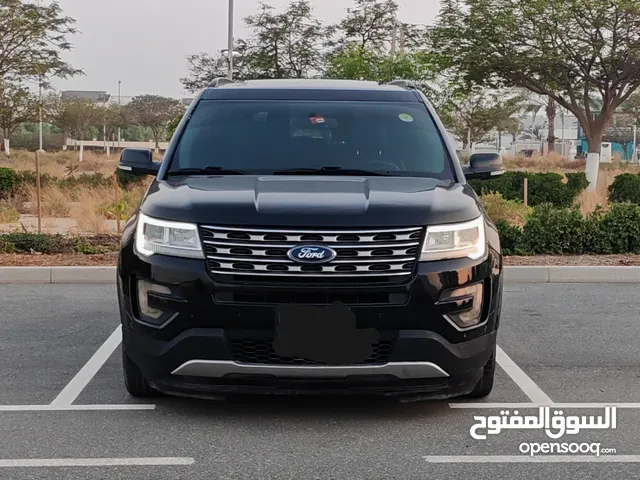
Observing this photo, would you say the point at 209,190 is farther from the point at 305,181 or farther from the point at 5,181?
the point at 5,181

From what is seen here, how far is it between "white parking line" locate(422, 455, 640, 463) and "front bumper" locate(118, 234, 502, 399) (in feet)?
1.28

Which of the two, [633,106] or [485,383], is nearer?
[485,383]

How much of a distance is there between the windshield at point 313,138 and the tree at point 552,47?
18.6 metres

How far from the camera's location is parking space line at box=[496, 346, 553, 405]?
501 centimetres

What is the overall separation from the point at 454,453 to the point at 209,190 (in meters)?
1.85

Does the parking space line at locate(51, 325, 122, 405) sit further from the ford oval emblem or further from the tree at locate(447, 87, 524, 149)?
the tree at locate(447, 87, 524, 149)

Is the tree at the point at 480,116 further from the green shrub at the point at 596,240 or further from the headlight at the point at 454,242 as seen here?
the headlight at the point at 454,242

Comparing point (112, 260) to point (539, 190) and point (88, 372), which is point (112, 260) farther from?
point (539, 190)

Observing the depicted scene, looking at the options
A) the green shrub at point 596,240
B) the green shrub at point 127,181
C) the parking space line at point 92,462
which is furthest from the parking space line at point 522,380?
the green shrub at point 127,181

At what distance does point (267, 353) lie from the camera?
160 inches

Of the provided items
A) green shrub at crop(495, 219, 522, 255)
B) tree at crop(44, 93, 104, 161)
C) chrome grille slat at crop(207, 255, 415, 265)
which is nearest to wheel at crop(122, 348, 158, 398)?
chrome grille slat at crop(207, 255, 415, 265)

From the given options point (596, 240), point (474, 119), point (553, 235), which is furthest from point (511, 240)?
point (474, 119)

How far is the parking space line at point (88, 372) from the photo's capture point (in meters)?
5.01

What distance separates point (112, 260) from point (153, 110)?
51.6 metres
